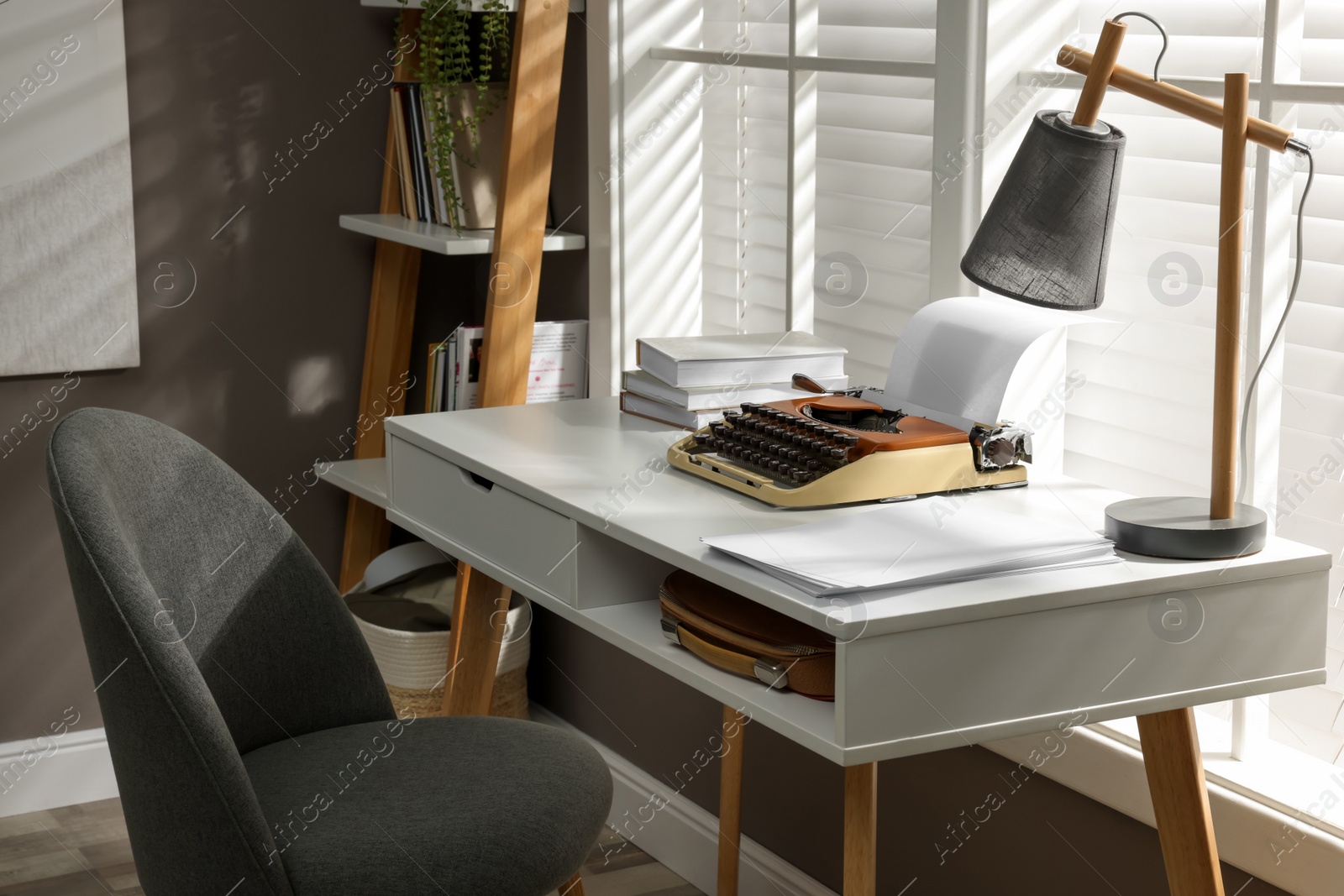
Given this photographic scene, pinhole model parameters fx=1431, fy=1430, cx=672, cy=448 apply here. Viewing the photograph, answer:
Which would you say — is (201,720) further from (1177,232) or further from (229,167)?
(229,167)

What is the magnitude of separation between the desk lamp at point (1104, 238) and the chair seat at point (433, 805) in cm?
65

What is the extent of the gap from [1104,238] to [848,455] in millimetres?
336

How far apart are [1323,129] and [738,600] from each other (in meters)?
0.75

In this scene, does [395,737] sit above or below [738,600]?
below

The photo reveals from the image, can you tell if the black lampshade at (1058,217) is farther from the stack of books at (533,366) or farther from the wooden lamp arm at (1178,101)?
the stack of books at (533,366)

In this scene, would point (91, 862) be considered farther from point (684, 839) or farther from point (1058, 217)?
point (1058, 217)

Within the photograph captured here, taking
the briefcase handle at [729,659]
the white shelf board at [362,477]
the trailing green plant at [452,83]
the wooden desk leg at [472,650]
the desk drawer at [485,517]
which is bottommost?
the wooden desk leg at [472,650]

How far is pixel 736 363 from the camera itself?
1.84 metres

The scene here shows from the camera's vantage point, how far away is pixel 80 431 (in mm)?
1498

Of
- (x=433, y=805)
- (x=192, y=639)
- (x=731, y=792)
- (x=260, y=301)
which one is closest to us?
(x=433, y=805)

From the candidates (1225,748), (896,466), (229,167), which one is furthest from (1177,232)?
(229,167)

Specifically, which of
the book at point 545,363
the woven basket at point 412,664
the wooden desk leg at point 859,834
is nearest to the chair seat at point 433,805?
the wooden desk leg at point 859,834

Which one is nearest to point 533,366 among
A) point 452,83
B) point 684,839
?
point 452,83

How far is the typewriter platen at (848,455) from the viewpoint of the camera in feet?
4.80
